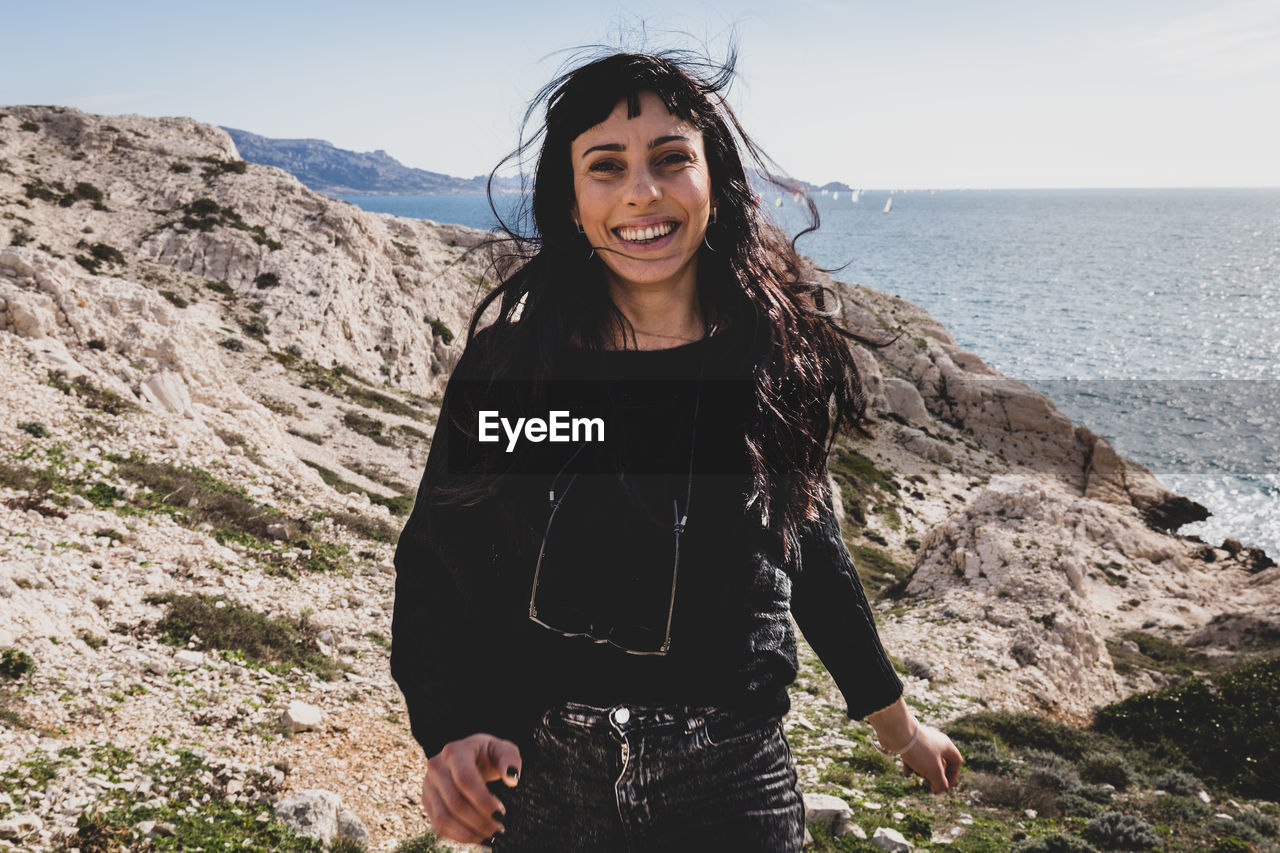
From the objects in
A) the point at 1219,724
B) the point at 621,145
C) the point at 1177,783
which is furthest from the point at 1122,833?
the point at 621,145

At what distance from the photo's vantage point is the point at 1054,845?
628 cm

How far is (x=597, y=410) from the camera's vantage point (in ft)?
6.49

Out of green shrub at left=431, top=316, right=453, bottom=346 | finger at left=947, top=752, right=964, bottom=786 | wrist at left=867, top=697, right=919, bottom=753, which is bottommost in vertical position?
green shrub at left=431, top=316, right=453, bottom=346

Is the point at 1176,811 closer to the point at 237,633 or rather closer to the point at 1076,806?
the point at 1076,806

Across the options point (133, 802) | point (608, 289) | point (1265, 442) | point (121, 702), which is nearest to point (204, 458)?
point (121, 702)

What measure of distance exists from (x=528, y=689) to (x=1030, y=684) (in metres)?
14.2

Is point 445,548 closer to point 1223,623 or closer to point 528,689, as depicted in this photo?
point 528,689

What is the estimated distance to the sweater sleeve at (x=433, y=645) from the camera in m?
1.73

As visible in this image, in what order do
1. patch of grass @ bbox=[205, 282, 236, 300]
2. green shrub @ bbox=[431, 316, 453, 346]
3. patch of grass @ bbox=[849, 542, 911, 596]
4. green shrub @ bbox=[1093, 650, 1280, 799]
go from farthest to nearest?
green shrub @ bbox=[431, 316, 453, 346]
patch of grass @ bbox=[205, 282, 236, 300]
patch of grass @ bbox=[849, 542, 911, 596]
green shrub @ bbox=[1093, 650, 1280, 799]

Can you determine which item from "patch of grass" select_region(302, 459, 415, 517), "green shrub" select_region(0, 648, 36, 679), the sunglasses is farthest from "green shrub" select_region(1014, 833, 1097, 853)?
"patch of grass" select_region(302, 459, 415, 517)

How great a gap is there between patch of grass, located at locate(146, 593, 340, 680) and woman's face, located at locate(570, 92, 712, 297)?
7.41 meters

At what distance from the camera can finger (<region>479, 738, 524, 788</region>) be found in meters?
1.64

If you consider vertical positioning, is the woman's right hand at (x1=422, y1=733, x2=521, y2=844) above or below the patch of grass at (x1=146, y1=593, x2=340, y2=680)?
above

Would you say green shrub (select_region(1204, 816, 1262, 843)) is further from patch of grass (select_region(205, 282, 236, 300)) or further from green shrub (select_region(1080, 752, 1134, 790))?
patch of grass (select_region(205, 282, 236, 300))
